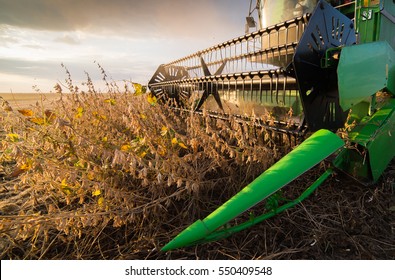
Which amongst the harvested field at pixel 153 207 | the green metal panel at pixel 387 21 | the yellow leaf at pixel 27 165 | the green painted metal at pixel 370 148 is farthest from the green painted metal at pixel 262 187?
the green metal panel at pixel 387 21

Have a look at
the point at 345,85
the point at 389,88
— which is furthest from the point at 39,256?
the point at 389,88

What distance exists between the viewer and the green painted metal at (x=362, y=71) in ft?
5.90

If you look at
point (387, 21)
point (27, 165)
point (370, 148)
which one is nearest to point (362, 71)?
point (370, 148)

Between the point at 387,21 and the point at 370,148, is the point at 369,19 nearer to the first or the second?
the point at 387,21

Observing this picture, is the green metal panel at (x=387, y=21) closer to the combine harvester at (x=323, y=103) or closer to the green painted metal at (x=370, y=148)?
the combine harvester at (x=323, y=103)

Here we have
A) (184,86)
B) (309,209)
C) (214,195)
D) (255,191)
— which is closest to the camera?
(255,191)

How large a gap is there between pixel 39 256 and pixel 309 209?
6.85 ft

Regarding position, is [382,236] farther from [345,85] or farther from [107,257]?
[107,257]

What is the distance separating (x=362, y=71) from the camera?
1.89 m

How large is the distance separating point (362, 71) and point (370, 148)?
23.7 inches

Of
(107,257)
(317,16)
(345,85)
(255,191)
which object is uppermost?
(317,16)

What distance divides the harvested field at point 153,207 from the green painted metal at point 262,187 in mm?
368

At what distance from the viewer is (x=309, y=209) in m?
2.07

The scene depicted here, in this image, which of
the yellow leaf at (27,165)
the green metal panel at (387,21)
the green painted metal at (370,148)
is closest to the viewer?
the yellow leaf at (27,165)
